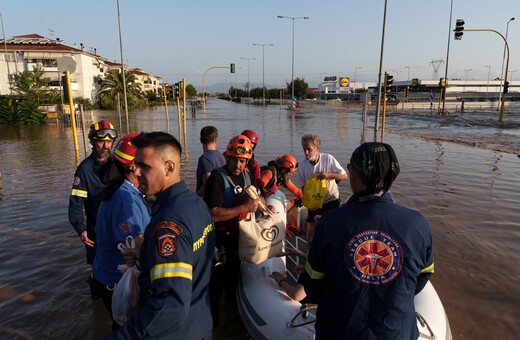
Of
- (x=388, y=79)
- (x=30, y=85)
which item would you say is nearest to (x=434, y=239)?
(x=388, y=79)

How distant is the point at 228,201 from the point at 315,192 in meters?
1.67

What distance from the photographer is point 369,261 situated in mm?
1666

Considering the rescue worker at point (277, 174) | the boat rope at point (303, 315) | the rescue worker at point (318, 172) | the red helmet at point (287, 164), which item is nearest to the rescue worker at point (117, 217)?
the boat rope at point (303, 315)

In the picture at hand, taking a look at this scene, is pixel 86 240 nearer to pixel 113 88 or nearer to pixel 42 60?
pixel 113 88

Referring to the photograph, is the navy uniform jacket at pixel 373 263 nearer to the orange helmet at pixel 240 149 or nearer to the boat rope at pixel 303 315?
the boat rope at pixel 303 315

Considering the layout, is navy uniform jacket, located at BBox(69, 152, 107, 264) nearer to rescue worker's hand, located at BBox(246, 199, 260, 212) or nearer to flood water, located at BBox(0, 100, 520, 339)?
flood water, located at BBox(0, 100, 520, 339)

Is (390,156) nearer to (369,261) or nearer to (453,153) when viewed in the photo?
(369,261)

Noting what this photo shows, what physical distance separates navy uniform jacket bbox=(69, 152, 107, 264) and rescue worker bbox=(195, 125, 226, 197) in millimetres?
1292

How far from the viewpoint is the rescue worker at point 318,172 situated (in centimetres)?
486

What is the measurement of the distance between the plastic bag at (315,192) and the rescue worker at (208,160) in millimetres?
1209

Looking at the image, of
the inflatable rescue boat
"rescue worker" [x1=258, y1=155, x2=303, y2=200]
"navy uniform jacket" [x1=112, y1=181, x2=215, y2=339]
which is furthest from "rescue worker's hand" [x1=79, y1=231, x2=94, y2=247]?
"navy uniform jacket" [x1=112, y1=181, x2=215, y2=339]

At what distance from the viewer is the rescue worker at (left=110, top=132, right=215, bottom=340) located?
156cm

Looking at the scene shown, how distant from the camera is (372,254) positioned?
5.44 feet

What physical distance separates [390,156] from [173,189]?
43.6 inches
